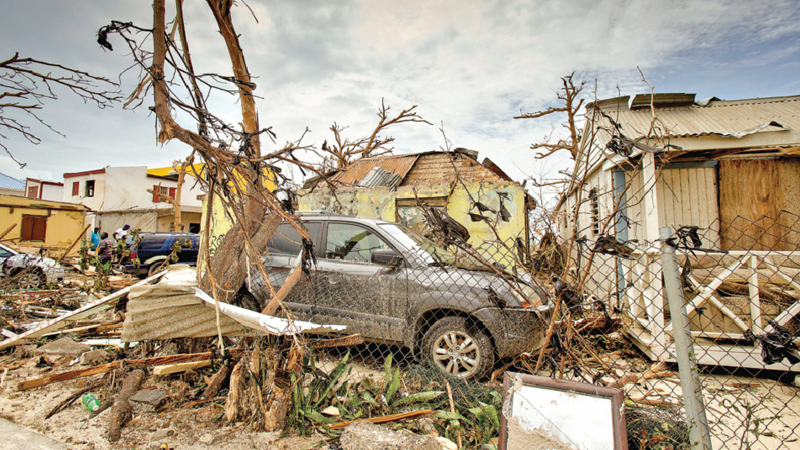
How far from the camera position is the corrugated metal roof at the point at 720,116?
238 inches

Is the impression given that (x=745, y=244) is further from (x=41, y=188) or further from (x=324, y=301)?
(x=41, y=188)

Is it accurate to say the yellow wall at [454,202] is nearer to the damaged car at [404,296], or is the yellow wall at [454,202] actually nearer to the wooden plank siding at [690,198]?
the wooden plank siding at [690,198]

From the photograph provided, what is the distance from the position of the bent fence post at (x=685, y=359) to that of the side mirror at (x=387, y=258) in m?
2.53

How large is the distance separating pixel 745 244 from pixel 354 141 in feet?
60.3

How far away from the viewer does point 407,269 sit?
391 centimetres

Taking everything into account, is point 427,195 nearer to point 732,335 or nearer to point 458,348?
point 458,348

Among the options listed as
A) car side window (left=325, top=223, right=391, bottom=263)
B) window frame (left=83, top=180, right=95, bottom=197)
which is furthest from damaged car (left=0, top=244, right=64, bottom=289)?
window frame (left=83, top=180, right=95, bottom=197)

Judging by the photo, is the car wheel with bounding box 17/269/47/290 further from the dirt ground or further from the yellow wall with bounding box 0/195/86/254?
the yellow wall with bounding box 0/195/86/254

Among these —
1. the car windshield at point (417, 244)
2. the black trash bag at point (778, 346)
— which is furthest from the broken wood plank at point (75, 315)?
the black trash bag at point (778, 346)

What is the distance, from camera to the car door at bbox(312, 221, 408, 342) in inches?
151

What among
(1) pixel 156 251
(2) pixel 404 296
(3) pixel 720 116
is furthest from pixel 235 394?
(1) pixel 156 251

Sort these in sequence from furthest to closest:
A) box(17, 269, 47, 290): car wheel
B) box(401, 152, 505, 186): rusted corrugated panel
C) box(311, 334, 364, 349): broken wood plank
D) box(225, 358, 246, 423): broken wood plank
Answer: box(401, 152, 505, 186): rusted corrugated panel → box(17, 269, 47, 290): car wheel → box(311, 334, 364, 349): broken wood plank → box(225, 358, 246, 423): broken wood plank

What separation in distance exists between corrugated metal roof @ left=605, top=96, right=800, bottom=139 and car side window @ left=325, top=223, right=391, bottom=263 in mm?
4419

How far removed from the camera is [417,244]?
14.5 ft
